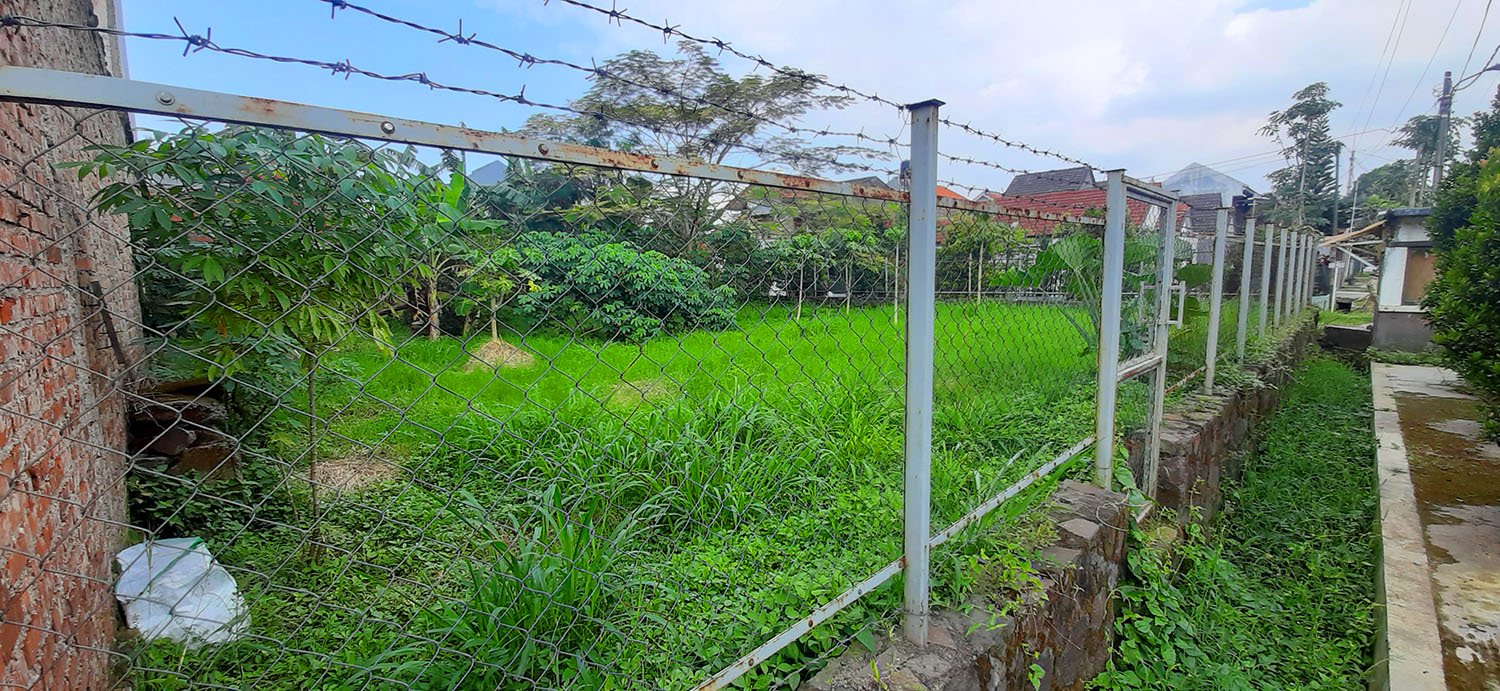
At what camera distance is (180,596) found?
7.21 ft

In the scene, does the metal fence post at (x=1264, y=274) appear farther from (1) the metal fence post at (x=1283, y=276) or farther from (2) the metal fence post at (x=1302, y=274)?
(2) the metal fence post at (x=1302, y=274)

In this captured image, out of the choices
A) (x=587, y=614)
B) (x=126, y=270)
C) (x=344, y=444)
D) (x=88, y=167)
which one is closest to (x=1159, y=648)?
(x=587, y=614)

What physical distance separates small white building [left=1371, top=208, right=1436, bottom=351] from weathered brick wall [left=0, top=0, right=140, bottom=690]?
13971mm

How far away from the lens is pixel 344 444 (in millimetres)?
3959

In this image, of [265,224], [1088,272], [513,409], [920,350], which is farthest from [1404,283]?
[265,224]

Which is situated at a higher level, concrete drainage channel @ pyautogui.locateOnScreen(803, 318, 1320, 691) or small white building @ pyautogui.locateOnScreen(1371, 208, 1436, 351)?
small white building @ pyautogui.locateOnScreen(1371, 208, 1436, 351)

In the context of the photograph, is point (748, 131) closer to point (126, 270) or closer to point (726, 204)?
point (126, 270)

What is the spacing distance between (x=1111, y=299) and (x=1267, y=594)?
216 cm

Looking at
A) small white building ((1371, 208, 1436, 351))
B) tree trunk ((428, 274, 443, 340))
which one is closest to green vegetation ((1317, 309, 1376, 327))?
small white building ((1371, 208, 1436, 351))

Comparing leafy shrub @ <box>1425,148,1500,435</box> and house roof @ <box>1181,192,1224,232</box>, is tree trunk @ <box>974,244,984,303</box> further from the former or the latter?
leafy shrub @ <box>1425,148,1500,435</box>

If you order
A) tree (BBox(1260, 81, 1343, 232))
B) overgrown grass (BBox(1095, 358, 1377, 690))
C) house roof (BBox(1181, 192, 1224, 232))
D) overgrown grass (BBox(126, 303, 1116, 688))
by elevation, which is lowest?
overgrown grass (BBox(1095, 358, 1377, 690))

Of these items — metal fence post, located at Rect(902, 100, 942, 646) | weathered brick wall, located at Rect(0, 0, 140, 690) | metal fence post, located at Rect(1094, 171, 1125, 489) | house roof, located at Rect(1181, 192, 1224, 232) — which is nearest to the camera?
weathered brick wall, located at Rect(0, 0, 140, 690)

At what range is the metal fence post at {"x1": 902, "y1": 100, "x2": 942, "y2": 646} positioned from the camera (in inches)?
60.2

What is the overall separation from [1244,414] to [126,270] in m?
7.68
